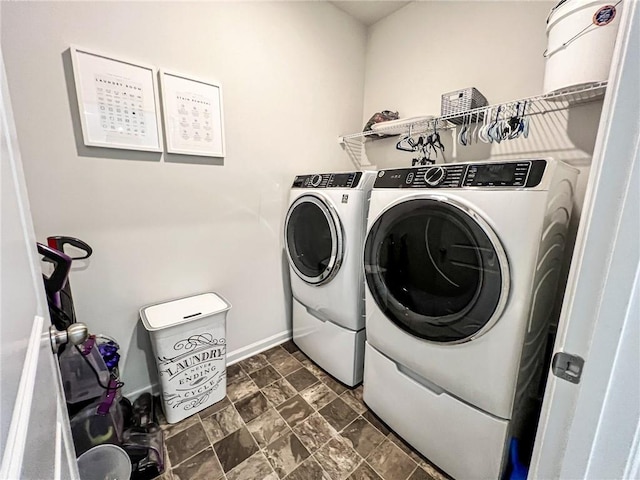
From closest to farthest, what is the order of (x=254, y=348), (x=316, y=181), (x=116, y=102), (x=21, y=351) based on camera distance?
1. (x=21, y=351)
2. (x=116, y=102)
3. (x=316, y=181)
4. (x=254, y=348)

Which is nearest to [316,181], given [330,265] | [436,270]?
[330,265]

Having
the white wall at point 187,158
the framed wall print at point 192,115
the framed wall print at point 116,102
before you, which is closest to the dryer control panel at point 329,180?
the white wall at point 187,158

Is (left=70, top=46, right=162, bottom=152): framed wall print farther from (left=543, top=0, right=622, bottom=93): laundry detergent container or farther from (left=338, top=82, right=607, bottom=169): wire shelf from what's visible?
(left=543, top=0, right=622, bottom=93): laundry detergent container

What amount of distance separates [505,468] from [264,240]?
160 cm

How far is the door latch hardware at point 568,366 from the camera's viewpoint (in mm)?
440

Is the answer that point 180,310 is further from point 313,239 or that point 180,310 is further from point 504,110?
point 504,110

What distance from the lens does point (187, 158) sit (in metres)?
1.43

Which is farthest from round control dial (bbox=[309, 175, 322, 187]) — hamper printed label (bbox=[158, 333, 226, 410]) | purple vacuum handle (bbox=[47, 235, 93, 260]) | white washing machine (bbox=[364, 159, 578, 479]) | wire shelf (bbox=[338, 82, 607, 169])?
purple vacuum handle (bbox=[47, 235, 93, 260])

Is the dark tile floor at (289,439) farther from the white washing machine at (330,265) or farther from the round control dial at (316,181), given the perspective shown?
the round control dial at (316,181)

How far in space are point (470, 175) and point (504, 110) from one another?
0.81 m

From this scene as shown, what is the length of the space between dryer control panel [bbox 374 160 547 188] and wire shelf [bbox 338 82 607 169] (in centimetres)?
51

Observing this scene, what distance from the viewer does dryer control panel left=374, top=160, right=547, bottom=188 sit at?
2.65ft

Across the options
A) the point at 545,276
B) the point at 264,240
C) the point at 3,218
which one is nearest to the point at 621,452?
the point at 545,276

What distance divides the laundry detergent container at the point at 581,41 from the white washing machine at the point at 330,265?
0.81 meters
